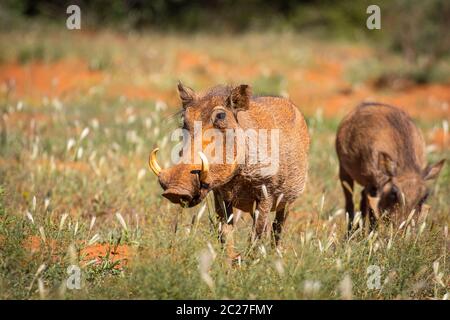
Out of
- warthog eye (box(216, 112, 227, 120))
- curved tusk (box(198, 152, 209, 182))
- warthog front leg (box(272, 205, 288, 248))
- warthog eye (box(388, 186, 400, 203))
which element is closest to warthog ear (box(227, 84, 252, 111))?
warthog eye (box(216, 112, 227, 120))

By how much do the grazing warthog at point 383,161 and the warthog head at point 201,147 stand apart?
1708 mm

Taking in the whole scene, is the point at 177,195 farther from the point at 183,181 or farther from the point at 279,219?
the point at 279,219

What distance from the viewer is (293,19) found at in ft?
72.2

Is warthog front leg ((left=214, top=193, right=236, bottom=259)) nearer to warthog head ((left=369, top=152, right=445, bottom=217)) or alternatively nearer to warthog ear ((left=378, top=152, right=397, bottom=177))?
warthog head ((left=369, top=152, right=445, bottom=217))

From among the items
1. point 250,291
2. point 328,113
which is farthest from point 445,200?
point 328,113

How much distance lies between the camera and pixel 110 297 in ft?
12.2

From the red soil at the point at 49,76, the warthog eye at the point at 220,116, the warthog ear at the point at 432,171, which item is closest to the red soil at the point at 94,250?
the warthog eye at the point at 220,116

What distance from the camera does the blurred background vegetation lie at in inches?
643

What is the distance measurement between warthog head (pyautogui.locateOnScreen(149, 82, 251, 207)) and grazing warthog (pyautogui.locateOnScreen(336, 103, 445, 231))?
1708mm

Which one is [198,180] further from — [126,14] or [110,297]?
[126,14]

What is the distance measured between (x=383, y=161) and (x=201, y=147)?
2.44m

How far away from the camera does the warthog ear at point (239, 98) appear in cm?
429

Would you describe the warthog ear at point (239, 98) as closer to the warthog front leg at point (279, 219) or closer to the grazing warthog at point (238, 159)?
the grazing warthog at point (238, 159)

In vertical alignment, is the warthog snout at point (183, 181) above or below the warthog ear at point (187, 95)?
below
